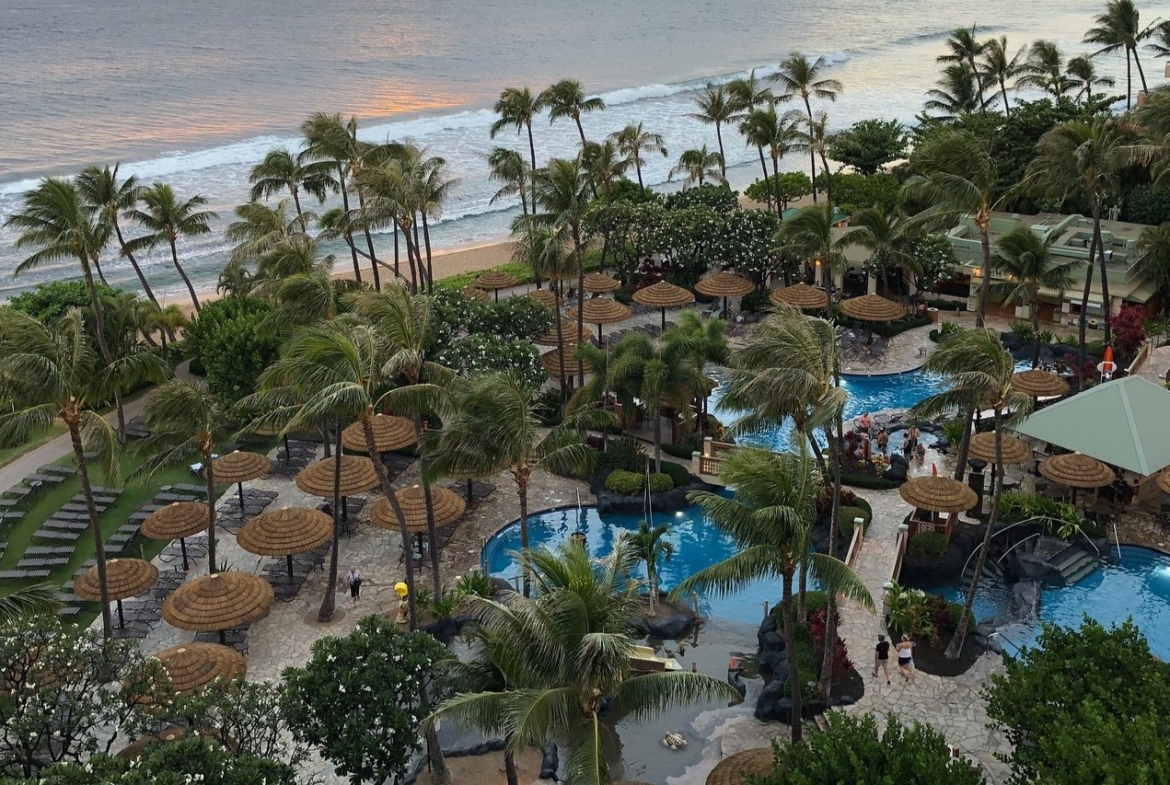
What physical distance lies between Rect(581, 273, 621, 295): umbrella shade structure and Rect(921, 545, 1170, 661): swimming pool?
20.8 meters

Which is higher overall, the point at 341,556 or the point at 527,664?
the point at 527,664

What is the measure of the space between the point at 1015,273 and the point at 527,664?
26090 mm

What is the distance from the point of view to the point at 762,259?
4275 centimetres

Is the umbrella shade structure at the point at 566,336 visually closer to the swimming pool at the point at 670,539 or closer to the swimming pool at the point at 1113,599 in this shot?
the swimming pool at the point at 670,539

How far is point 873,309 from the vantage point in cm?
3878

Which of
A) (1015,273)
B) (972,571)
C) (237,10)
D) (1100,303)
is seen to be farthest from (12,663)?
(237,10)

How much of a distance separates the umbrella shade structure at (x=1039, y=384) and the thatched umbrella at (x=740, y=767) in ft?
58.6

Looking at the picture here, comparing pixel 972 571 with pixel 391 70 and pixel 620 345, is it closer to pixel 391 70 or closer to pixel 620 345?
pixel 620 345

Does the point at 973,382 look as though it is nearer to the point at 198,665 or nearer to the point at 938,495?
the point at 938,495

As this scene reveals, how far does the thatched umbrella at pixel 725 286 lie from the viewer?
4102cm

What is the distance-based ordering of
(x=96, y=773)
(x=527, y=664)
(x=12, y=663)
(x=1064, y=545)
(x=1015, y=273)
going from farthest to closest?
(x=1015, y=273) < (x=1064, y=545) < (x=12, y=663) < (x=527, y=664) < (x=96, y=773)

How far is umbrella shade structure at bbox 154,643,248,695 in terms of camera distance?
2052 centimetres

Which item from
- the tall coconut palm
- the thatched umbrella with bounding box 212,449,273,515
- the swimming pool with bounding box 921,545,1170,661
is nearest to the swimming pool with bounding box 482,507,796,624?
the swimming pool with bounding box 921,545,1170,661

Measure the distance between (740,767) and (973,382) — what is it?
8.58 meters
